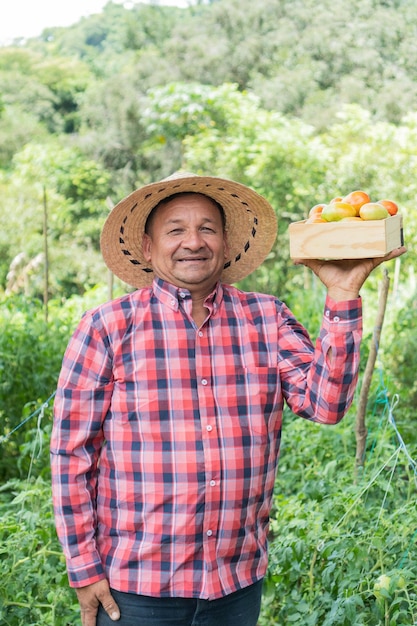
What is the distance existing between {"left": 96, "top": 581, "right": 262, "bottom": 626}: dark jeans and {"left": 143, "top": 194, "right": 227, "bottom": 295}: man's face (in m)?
0.55

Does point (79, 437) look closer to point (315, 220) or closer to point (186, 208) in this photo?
point (186, 208)

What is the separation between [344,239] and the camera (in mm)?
1374

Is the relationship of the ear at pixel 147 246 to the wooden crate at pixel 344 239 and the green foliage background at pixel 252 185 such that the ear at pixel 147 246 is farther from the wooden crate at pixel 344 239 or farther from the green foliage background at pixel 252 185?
the green foliage background at pixel 252 185

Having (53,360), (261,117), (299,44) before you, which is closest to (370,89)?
(299,44)

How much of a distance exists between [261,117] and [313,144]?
3.99ft

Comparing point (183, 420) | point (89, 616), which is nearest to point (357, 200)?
point (183, 420)

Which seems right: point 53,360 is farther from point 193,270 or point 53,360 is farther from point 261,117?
point 261,117

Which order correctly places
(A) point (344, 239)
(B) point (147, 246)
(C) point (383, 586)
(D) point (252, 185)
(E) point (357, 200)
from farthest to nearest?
1. (D) point (252, 185)
2. (C) point (383, 586)
3. (B) point (147, 246)
4. (E) point (357, 200)
5. (A) point (344, 239)

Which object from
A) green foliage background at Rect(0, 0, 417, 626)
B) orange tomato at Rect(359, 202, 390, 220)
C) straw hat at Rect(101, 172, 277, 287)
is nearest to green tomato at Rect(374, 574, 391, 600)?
green foliage background at Rect(0, 0, 417, 626)

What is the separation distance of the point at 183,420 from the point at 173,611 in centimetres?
33

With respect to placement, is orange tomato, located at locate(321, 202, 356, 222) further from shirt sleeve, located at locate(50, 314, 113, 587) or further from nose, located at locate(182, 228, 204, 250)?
shirt sleeve, located at locate(50, 314, 113, 587)

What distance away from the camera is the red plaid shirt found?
1418 millimetres

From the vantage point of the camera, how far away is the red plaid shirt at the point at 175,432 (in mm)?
1418

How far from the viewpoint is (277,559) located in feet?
7.16
